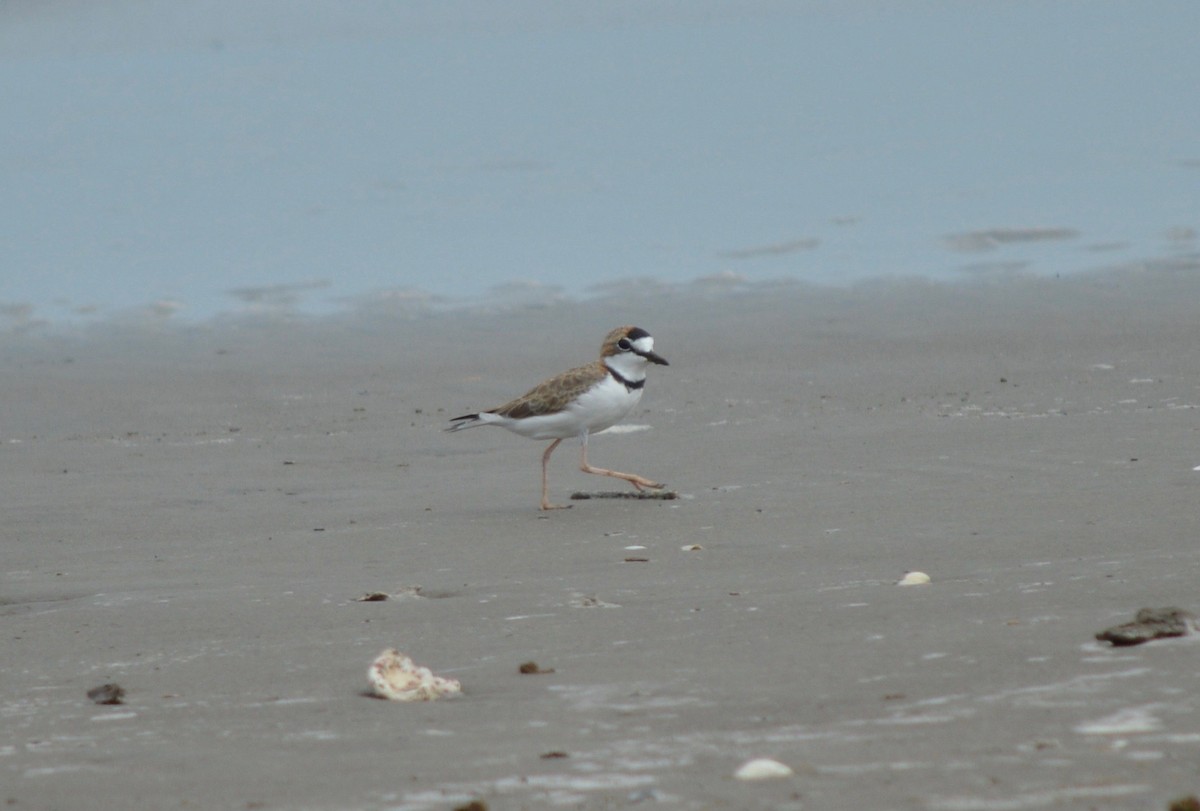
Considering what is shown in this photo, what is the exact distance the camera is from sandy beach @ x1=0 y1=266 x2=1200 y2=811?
3562 millimetres

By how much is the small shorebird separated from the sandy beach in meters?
0.34

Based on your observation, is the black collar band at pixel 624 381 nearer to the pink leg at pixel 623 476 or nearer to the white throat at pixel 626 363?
the white throat at pixel 626 363

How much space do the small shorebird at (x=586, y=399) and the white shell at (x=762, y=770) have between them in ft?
19.4

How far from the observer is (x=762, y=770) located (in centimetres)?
335

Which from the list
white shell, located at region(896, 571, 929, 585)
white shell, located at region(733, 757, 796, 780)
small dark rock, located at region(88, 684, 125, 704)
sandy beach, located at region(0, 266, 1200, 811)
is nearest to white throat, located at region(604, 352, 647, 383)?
sandy beach, located at region(0, 266, 1200, 811)

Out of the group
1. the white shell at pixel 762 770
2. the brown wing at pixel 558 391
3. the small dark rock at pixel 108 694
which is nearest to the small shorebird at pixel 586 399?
the brown wing at pixel 558 391

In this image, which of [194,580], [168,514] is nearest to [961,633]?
[194,580]

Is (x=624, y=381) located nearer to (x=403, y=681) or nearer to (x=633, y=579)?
(x=633, y=579)

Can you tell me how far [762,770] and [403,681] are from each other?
1.31 meters

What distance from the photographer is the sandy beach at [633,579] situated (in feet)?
11.7

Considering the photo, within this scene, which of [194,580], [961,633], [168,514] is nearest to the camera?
[961,633]

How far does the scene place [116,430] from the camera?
12117 millimetres

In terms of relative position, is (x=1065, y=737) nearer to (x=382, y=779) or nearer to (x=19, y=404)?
(x=382, y=779)

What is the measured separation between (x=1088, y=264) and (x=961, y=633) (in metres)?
14.7
